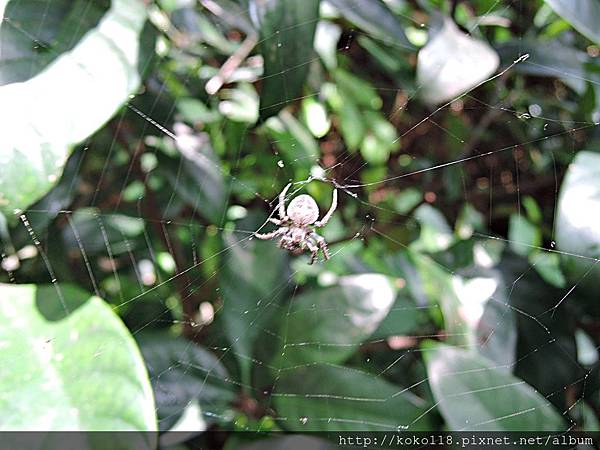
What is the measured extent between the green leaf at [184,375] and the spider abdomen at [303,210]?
0.26 m

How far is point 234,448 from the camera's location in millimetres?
743

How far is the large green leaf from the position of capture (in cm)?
52

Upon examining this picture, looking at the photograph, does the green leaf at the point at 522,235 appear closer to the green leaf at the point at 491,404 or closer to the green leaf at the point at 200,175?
the green leaf at the point at 491,404

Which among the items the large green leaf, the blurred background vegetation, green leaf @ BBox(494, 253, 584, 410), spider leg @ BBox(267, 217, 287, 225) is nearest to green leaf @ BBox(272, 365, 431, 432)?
the blurred background vegetation

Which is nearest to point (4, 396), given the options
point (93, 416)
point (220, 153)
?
point (93, 416)


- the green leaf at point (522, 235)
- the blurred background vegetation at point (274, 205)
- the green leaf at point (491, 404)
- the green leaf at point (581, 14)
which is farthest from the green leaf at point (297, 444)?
the green leaf at point (581, 14)

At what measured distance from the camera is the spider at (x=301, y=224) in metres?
0.93

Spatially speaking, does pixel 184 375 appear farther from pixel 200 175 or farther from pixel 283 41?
pixel 283 41

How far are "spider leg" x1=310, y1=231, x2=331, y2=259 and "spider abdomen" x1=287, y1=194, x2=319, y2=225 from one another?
2 cm

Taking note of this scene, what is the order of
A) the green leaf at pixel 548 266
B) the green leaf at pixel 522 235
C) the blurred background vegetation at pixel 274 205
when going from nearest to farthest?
the blurred background vegetation at pixel 274 205 < the green leaf at pixel 548 266 < the green leaf at pixel 522 235

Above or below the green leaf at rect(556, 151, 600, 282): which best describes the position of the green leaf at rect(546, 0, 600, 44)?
above

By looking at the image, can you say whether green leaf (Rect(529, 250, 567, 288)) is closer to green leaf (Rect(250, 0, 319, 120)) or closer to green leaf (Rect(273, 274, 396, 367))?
green leaf (Rect(273, 274, 396, 367))

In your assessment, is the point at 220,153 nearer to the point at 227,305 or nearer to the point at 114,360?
the point at 227,305

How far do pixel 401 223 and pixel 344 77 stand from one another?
234 millimetres
